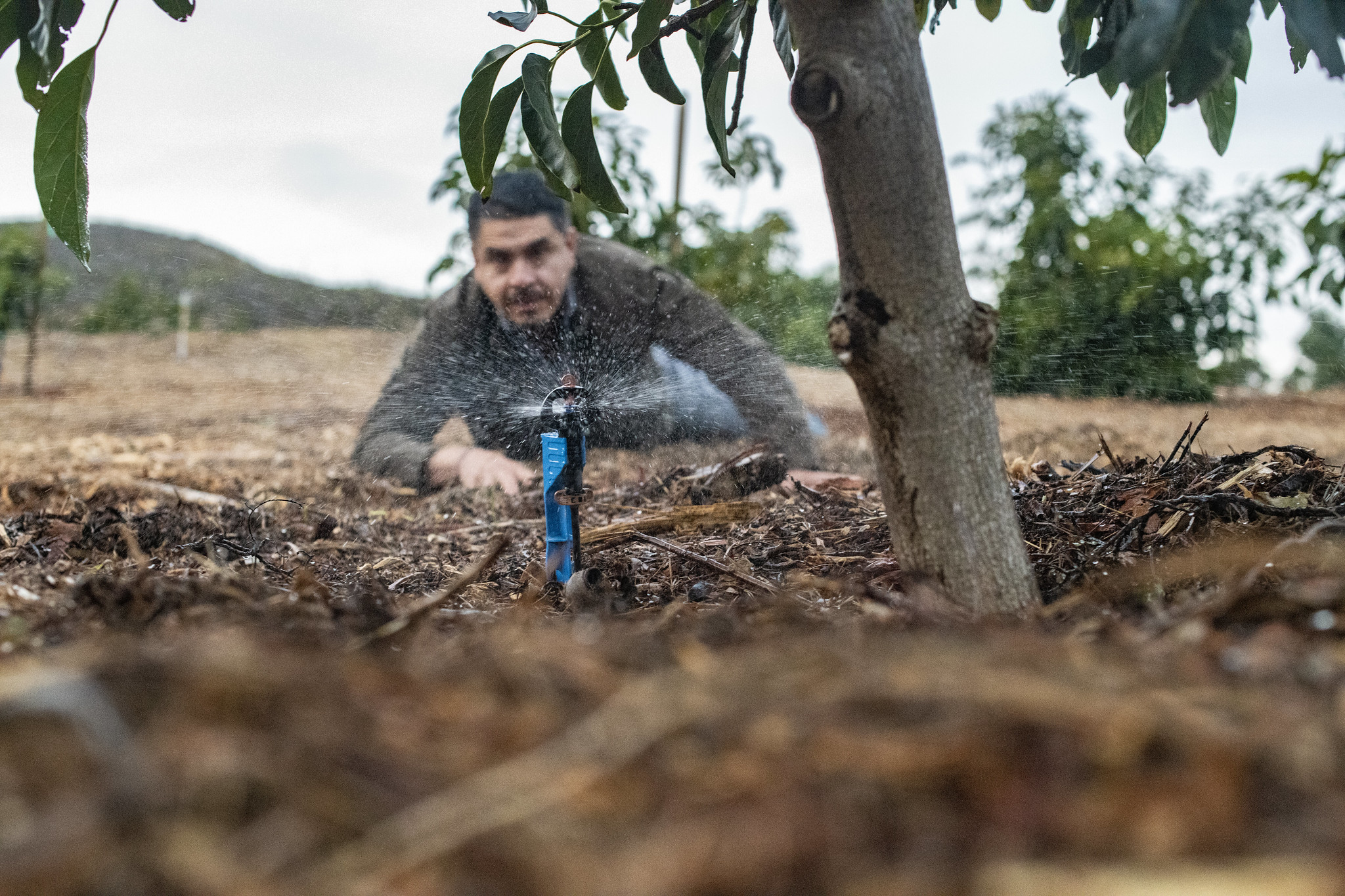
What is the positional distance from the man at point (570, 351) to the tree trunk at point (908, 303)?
102 inches

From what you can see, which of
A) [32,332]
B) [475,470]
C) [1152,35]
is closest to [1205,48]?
[1152,35]

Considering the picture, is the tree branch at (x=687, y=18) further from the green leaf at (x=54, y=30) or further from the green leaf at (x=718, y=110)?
the green leaf at (x=54, y=30)

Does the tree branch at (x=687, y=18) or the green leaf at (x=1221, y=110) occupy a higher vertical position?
the tree branch at (x=687, y=18)

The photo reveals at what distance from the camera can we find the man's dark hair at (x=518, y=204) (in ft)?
12.8

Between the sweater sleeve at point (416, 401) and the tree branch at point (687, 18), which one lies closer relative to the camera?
the tree branch at point (687, 18)

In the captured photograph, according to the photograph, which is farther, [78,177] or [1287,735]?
[78,177]

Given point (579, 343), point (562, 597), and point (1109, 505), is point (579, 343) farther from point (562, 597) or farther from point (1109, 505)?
point (1109, 505)

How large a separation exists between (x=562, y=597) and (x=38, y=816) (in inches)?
48.4

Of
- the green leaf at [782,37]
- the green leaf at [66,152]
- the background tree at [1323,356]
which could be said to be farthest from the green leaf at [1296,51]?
the background tree at [1323,356]

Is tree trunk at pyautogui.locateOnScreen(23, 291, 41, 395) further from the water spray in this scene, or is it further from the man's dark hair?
the water spray

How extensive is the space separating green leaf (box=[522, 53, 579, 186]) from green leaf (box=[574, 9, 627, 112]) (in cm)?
14

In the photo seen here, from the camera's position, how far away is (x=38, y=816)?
0.47 meters

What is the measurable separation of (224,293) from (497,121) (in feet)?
45.7

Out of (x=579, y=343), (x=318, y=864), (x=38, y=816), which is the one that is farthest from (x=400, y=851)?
(x=579, y=343)
